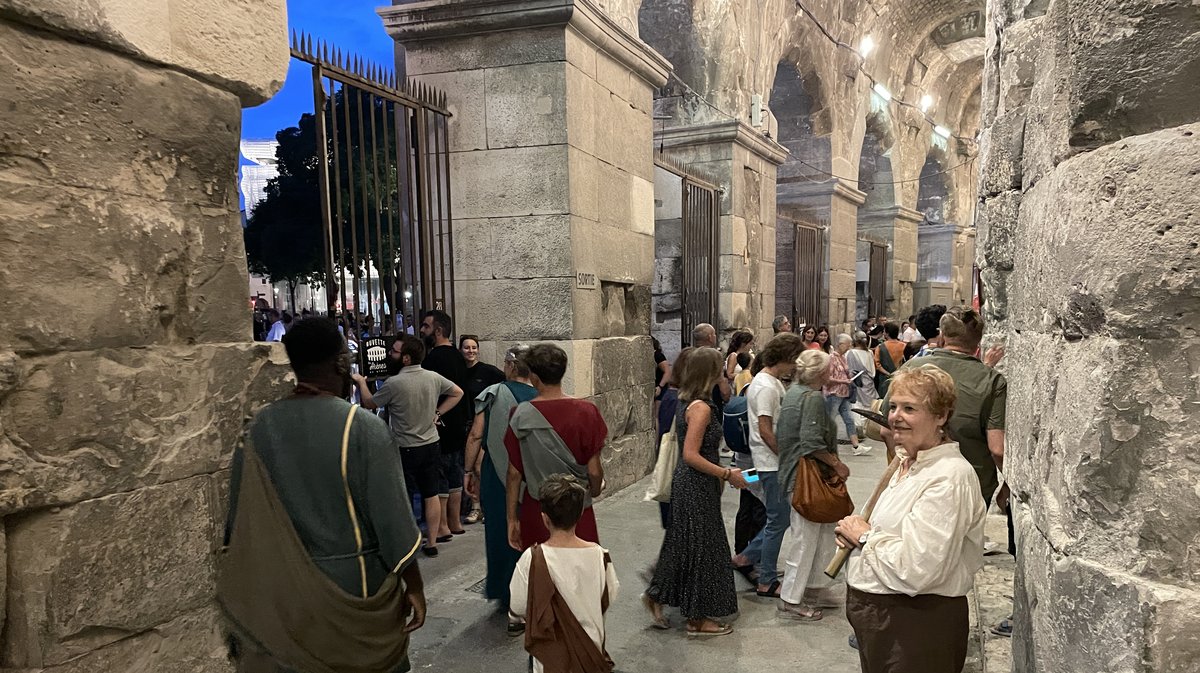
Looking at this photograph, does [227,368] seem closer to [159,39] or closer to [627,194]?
[159,39]

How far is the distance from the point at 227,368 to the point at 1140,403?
246 cm

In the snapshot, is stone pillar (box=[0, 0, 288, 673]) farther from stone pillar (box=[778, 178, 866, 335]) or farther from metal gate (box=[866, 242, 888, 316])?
metal gate (box=[866, 242, 888, 316])

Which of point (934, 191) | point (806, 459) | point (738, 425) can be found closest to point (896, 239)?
point (934, 191)

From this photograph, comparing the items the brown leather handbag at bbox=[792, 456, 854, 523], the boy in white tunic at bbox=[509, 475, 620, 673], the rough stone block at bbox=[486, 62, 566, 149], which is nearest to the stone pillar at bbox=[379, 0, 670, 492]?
the rough stone block at bbox=[486, 62, 566, 149]

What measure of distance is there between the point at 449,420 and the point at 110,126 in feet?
10.9

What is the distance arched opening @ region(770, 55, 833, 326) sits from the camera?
11.7 m

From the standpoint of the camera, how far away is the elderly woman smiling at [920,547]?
190cm

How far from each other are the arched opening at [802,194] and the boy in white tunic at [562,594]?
31.6ft

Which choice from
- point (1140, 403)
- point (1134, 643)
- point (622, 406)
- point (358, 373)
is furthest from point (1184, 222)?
point (622, 406)

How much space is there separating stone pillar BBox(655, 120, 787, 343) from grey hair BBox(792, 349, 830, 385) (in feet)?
15.7

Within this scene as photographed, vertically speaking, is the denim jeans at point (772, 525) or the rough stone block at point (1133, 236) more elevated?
the rough stone block at point (1133, 236)

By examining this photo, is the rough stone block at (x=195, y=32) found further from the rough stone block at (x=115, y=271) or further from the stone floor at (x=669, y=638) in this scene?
the stone floor at (x=669, y=638)

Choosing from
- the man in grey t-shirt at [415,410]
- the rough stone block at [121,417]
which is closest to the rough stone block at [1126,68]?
the rough stone block at [121,417]

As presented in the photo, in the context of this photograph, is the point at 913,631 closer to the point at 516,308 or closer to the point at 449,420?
the point at 449,420
